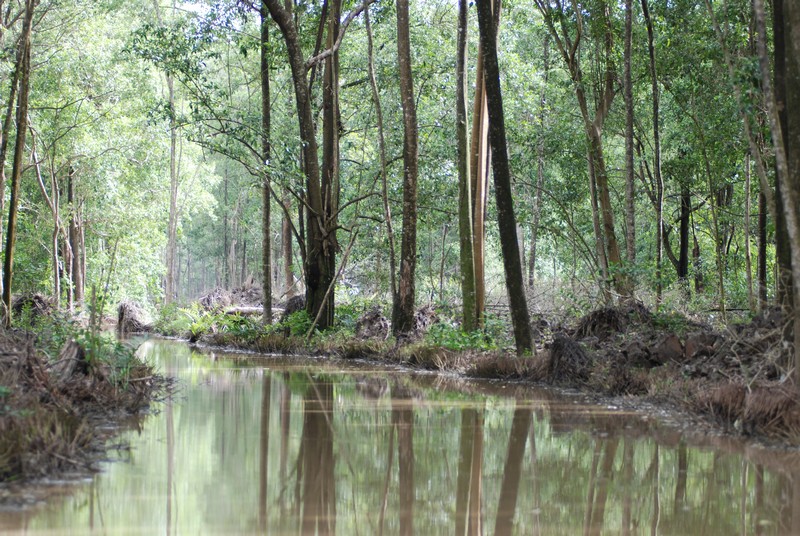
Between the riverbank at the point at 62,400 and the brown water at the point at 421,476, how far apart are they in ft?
1.00

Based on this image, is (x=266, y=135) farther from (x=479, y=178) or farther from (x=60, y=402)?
(x=60, y=402)

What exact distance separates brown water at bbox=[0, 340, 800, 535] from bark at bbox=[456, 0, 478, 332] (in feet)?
18.5

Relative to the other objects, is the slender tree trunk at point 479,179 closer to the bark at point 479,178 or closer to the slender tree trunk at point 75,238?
the bark at point 479,178

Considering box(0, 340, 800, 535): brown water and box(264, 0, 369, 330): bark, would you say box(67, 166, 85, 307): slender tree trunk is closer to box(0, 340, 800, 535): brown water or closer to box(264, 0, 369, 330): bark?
box(264, 0, 369, 330): bark

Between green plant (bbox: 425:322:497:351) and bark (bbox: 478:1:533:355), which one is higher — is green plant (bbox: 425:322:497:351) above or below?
below

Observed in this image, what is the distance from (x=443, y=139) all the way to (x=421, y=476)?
16.4m

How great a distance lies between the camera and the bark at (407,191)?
56.0 ft

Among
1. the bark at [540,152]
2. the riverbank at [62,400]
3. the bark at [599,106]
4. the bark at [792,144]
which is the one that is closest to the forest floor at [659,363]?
the bark at [792,144]

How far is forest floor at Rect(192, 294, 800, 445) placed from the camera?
7953 millimetres

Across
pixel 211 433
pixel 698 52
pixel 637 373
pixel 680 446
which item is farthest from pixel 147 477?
pixel 698 52

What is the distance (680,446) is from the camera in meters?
7.54

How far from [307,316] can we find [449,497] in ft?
47.3

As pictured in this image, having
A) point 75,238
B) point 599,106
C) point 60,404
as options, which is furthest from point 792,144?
point 75,238

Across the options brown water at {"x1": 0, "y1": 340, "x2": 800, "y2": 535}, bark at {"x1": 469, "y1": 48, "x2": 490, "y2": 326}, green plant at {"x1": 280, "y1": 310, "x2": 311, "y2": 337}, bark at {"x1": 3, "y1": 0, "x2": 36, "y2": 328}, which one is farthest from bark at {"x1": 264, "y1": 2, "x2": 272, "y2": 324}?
brown water at {"x1": 0, "y1": 340, "x2": 800, "y2": 535}
